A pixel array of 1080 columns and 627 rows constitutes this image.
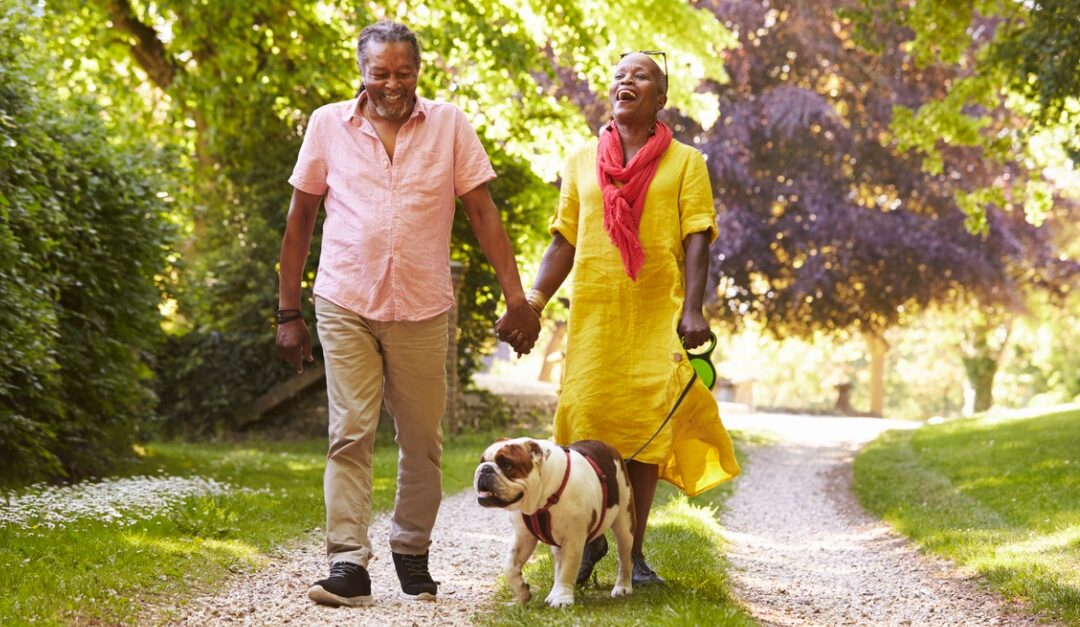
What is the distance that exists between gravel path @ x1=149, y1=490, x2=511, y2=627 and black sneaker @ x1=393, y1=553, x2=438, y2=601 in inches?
2.3

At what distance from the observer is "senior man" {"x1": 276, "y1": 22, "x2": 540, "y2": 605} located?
Answer: 5.14 m

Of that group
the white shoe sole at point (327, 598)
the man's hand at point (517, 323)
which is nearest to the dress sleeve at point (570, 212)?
the man's hand at point (517, 323)

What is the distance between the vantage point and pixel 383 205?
5.16m

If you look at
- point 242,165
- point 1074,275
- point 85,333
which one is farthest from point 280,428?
point 1074,275

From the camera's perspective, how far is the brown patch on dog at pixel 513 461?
178 inches

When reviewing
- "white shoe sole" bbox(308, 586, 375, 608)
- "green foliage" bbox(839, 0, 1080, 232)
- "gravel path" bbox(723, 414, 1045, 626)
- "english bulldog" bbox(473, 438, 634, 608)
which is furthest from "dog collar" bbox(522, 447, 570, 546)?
"green foliage" bbox(839, 0, 1080, 232)

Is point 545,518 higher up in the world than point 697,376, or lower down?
lower down

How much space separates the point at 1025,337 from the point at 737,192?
18507 millimetres

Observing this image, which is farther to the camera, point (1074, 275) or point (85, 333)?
point (1074, 275)

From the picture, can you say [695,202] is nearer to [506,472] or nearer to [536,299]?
[536,299]

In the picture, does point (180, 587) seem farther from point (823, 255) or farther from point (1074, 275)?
point (1074, 275)

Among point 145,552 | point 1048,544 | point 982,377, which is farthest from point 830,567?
point 982,377

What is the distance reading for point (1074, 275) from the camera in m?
25.9

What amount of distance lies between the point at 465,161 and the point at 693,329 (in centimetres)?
123
